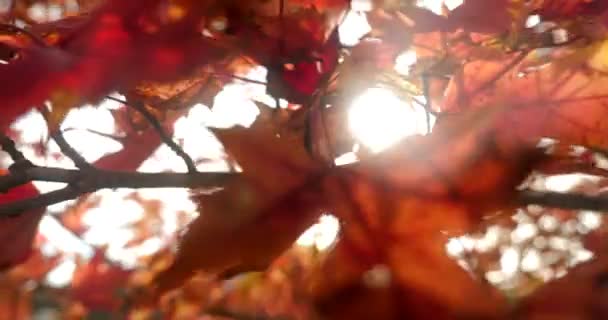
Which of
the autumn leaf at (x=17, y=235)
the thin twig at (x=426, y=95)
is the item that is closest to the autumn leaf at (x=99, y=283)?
the autumn leaf at (x=17, y=235)

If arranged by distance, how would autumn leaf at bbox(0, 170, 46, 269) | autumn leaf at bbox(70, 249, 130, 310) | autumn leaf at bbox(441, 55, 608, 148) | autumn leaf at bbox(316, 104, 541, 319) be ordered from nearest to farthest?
1. autumn leaf at bbox(316, 104, 541, 319)
2. autumn leaf at bbox(441, 55, 608, 148)
3. autumn leaf at bbox(0, 170, 46, 269)
4. autumn leaf at bbox(70, 249, 130, 310)

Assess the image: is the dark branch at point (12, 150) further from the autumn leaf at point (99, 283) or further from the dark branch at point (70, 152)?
the autumn leaf at point (99, 283)

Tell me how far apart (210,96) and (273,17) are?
160 mm

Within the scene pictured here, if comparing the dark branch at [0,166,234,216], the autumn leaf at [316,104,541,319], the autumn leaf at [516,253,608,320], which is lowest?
the autumn leaf at [516,253,608,320]

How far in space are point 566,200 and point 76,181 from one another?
1.22 ft

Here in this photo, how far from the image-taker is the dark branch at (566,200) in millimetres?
440

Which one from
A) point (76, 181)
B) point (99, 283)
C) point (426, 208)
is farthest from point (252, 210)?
point (99, 283)

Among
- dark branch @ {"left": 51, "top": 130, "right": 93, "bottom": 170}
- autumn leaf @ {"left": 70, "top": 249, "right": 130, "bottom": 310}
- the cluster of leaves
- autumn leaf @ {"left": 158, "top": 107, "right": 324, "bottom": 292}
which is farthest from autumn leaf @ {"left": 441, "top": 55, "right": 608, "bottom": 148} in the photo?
autumn leaf @ {"left": 70, "top": 249, "right": 130, "bottom": 310}

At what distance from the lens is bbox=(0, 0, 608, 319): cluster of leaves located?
1.10 ft

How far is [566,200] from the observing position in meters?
0.45

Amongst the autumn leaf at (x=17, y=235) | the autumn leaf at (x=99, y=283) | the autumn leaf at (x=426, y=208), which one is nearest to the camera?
the autumn leaf at (x=426, y=208)

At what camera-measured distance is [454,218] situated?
0.34m

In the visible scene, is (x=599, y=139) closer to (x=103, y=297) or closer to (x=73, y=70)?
(x=73, y=70)

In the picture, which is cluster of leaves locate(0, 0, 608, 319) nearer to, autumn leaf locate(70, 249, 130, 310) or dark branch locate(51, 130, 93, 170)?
dark branch locate(51, 130, 93, 170)
